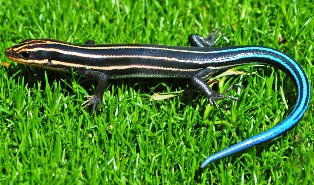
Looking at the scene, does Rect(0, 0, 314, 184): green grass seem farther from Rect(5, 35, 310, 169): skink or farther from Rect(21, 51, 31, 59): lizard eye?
Rect(21, 51, 31, 59): lizard eye

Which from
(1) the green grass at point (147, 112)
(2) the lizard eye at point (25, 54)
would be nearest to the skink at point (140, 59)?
(2) the lizard eye at point (25, 54)

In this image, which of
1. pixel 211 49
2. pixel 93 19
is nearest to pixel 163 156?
pixel 211 49

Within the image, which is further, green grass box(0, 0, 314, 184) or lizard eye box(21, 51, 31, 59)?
lizard eye box(21, 51, 31, 59)

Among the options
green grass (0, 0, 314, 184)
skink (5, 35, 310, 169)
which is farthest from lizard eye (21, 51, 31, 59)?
green grass (0, 0, 314, 184)

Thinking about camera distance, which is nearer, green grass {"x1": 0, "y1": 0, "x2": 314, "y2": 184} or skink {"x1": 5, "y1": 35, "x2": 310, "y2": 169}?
green grass {"x1": 0, "y1": 0, "x2": 314, "y2": 184}

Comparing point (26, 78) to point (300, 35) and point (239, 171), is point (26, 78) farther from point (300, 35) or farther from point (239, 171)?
point (300, 35)

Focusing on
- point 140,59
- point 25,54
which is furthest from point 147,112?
point 25,54
